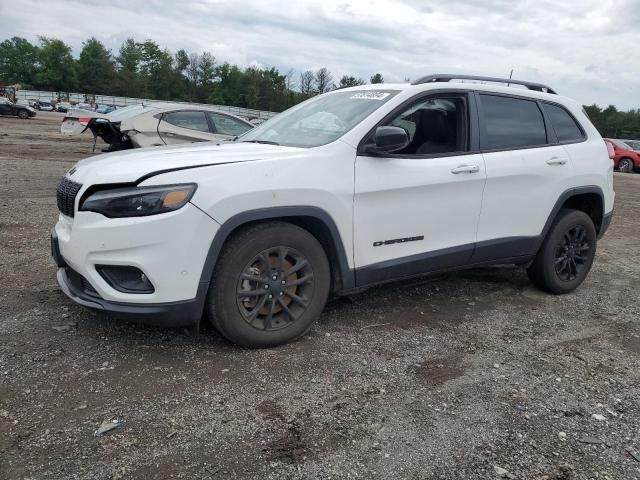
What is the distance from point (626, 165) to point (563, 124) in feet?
75.5

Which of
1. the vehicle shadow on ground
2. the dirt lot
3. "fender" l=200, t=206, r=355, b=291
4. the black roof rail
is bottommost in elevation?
the dirt lot

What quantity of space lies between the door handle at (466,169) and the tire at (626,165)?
24.1 meters

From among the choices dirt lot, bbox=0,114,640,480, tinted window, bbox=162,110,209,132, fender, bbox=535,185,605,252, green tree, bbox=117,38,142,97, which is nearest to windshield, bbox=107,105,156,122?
tinted window, bbox=162,110,209,132

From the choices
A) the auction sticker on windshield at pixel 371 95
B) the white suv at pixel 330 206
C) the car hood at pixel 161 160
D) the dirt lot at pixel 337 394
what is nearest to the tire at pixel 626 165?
the white suv at pixel 330 206

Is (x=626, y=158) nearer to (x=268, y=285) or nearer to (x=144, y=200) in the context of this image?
(x=268, y=285)

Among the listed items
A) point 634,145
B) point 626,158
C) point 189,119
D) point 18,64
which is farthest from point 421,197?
point 18,64

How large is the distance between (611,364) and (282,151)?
106 inches

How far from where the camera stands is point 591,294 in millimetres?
5281

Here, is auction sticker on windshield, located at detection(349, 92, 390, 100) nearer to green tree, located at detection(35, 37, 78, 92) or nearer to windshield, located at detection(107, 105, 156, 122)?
windshield, located at detection(107, 105, 156, 122)

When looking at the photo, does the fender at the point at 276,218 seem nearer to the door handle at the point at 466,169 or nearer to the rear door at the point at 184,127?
the door handle at the point at 466,169

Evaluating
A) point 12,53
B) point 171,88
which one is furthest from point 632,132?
point 12,53

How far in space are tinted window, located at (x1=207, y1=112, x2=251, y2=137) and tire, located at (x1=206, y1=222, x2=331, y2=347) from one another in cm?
766

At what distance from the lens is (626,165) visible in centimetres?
2466

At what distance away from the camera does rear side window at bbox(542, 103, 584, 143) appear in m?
4.93
